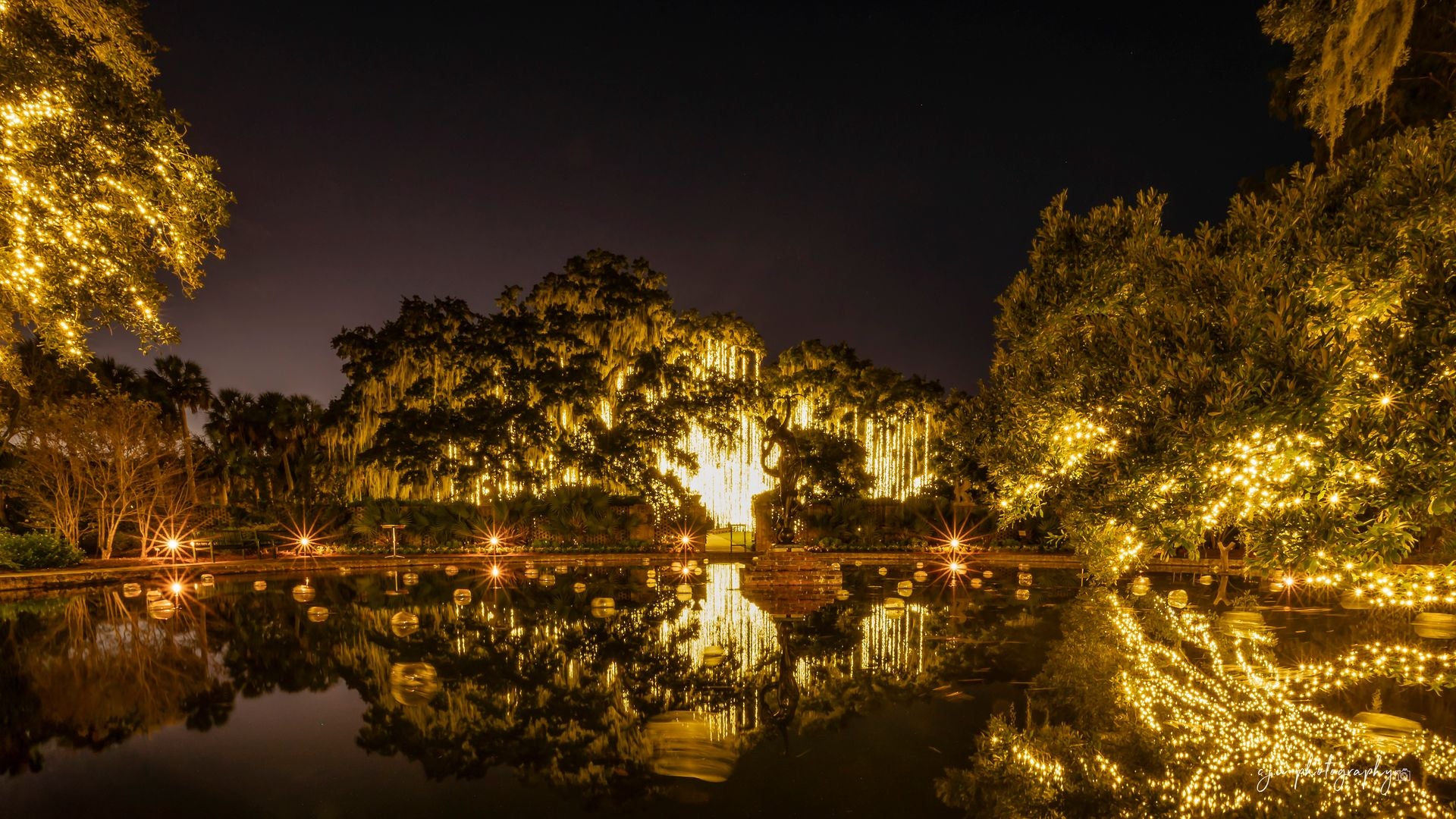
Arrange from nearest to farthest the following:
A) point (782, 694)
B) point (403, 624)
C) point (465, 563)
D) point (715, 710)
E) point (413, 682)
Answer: point (715, 710) < point (782, 694) < point (413, 682) < point (403, 624) < point (465, 563)

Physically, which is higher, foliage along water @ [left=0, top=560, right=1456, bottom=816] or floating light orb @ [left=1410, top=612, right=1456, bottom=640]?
floating light orb @ [left=1410, top=612, right=1456, bottom=640]

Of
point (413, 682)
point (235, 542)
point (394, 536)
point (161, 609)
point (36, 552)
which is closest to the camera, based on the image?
point (413, 682)

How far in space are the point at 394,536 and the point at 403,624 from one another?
9.50 metres

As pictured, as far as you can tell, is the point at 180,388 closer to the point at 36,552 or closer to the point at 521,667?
the point at 36,552

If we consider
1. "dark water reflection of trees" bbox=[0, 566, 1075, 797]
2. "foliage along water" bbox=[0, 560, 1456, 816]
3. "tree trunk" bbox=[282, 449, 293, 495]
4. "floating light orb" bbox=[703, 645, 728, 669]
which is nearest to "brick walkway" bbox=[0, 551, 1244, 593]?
"dark water reflection of trees" bbox=[0, 566, 1075, 797]

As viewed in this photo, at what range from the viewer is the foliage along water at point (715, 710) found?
4.99 meters

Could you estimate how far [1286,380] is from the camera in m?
4.96

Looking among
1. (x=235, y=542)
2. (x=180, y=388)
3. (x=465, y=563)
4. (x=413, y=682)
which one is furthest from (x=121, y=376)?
(x=413, y=682)

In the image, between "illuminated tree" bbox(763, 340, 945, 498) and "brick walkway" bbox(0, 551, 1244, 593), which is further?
"illuminated tree" bbox(763, 340, 945, 498)

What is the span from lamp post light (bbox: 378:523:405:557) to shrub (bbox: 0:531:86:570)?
20.8 ft

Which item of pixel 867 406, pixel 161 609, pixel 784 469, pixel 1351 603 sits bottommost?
pixel 161 609

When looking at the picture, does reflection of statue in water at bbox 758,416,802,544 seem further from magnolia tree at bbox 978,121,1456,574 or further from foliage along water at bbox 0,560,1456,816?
magnolia tree at bbox 978,121,1456,574

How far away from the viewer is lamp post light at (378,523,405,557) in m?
19.4

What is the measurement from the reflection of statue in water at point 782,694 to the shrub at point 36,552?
53.6 ft
